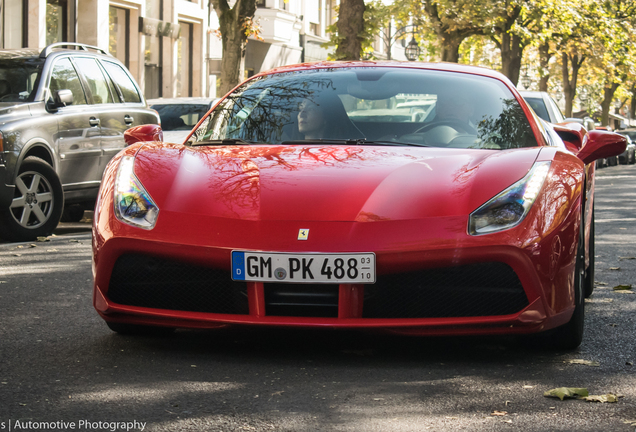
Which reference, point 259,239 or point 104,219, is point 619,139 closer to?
point 259,239

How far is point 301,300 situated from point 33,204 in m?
5.64

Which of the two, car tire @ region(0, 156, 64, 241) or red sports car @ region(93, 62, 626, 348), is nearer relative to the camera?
red sports car @ region(93, 62, 626, 348)

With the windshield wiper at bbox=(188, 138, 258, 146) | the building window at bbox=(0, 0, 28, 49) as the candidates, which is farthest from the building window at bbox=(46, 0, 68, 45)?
the windshield wiper at bbox=(188, 138, 258, 146)

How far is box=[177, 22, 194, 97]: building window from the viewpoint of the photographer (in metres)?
29.5

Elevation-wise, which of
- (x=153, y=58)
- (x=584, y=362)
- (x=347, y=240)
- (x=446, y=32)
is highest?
(x=446, y=32)

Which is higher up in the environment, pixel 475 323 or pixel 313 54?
pixel 313 54

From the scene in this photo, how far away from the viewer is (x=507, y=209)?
153 inches

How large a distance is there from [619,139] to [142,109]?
21.8 feet

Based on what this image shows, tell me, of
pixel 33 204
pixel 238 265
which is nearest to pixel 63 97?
pixel 33 204

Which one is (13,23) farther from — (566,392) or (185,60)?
(566,392)

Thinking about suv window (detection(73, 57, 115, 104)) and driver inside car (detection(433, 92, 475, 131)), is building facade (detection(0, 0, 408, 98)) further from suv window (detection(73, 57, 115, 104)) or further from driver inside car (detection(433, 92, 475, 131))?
driver inside car (detection(433, 92, 475, 131))

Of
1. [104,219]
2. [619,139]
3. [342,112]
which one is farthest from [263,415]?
[619,139]

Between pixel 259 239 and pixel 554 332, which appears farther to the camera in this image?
pixel 554 332

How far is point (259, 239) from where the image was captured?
12.4 feet
